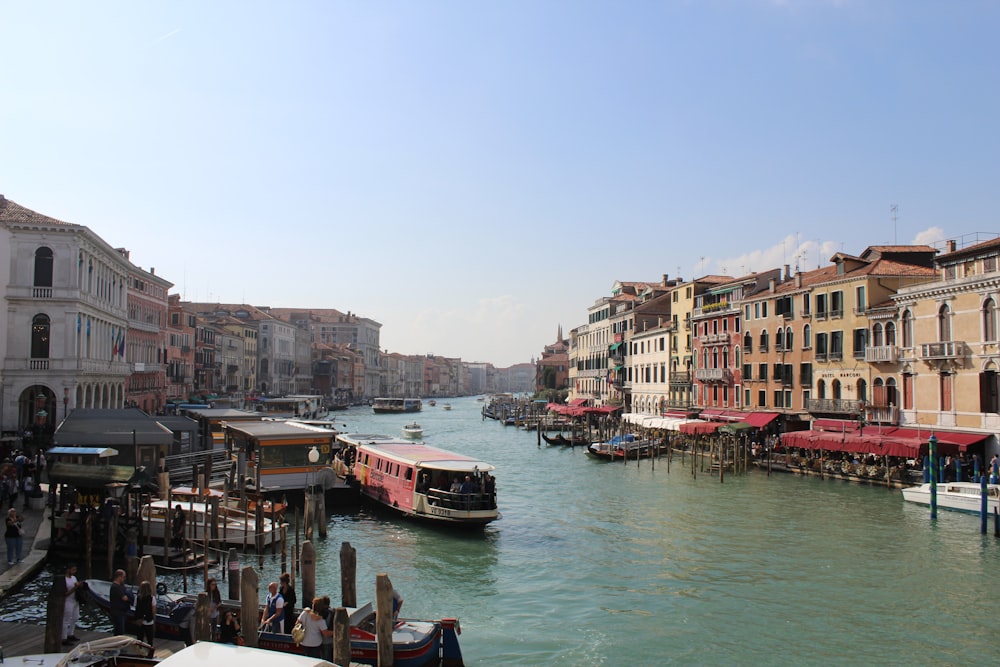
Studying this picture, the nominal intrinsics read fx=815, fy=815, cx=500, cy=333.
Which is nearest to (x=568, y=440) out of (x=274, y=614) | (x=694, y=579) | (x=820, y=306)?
(x=820, y=306)

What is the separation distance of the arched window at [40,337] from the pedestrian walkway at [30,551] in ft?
37.8

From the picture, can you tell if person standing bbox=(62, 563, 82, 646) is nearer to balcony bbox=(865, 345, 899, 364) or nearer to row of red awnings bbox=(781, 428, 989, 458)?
row of red awnings bbox=(781, 428, 989, 458)

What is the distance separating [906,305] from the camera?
2802cm

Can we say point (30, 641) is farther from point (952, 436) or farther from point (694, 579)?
point (952, 436)

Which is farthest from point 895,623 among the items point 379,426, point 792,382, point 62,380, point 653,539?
point 379,426

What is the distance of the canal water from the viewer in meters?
11.8

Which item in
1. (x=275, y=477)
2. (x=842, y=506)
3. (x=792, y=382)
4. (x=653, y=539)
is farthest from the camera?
(x=792, y=382)

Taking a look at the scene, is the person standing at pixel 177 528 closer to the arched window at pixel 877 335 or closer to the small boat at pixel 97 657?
the small boat at pixel 97 657

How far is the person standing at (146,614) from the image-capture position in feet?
34.8

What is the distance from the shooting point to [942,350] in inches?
1029

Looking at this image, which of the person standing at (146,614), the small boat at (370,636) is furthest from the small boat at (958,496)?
the person standing at (146,614)

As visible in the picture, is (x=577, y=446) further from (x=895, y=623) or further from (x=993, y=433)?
(x=895, y=623)

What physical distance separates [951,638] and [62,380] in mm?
27700

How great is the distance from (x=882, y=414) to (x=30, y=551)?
26648 mm
